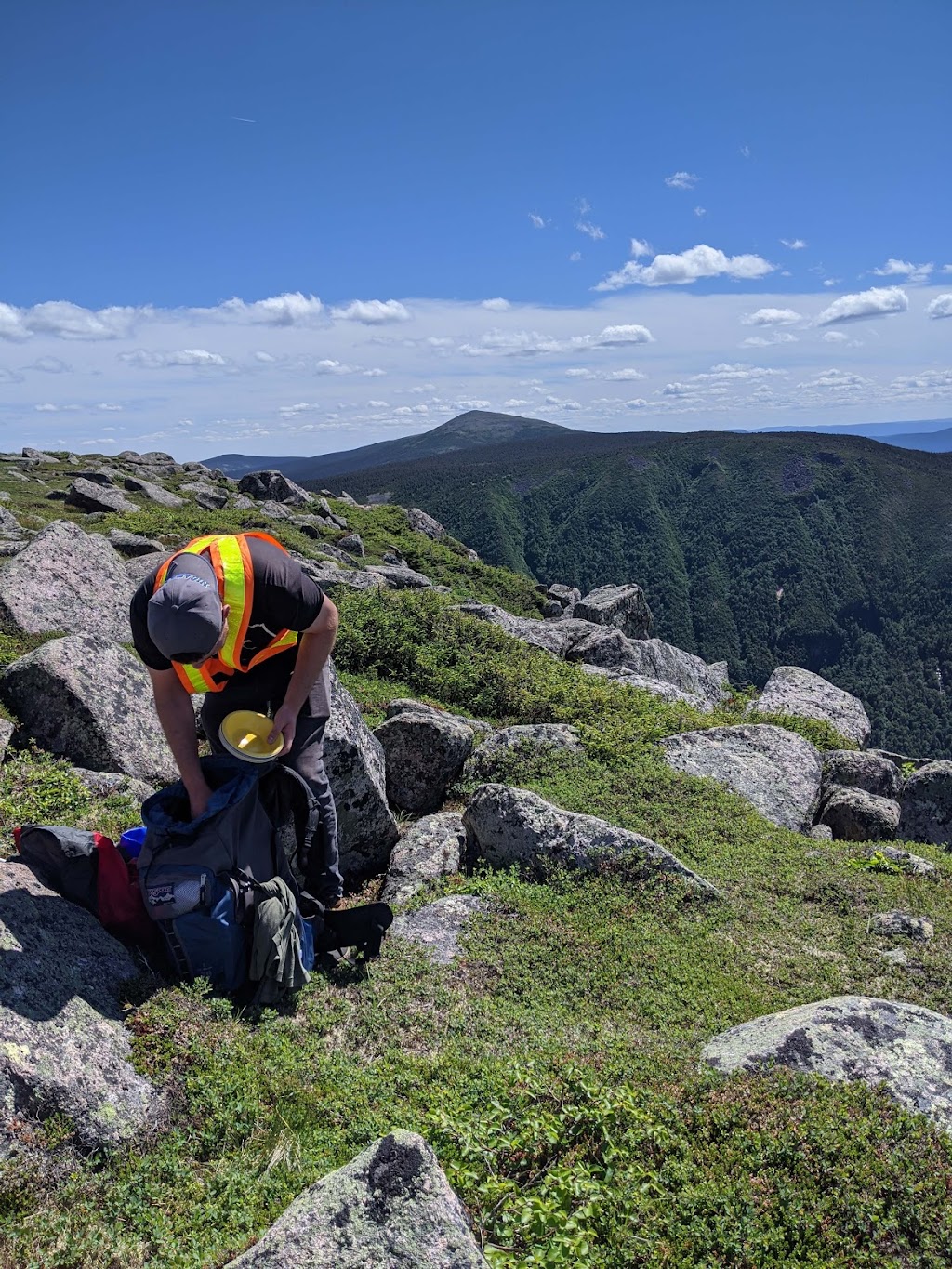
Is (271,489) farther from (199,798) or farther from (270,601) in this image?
(199,798)

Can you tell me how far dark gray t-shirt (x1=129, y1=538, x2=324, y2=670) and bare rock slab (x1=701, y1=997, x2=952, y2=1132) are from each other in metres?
4.66

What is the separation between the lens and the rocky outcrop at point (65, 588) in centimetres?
1293

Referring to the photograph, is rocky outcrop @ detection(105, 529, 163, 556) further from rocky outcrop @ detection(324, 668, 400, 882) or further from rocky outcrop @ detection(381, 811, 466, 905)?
rocky outcrop @ detection(381, 811, 466, 905)

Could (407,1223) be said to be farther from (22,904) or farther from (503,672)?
(503,672)

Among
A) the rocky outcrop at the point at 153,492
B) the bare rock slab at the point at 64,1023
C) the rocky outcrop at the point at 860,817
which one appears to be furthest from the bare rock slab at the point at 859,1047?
the rocky outcrop at the point at 153,492

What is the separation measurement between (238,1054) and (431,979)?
2.02 meters

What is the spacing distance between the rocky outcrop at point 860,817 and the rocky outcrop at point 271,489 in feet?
152

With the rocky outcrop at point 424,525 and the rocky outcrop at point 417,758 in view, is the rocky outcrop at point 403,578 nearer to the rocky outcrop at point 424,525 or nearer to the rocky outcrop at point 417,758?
the rocky outcrop at point 417,758

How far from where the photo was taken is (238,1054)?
562cm

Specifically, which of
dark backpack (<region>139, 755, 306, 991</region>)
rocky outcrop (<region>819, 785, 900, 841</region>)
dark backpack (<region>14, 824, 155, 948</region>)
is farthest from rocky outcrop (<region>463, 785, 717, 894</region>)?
rocky outcrop (<region>819, 785, 900, 841</region>)

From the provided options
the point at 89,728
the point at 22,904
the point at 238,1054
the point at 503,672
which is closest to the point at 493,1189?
the point at 238,1054

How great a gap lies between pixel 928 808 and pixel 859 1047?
8.47 meters

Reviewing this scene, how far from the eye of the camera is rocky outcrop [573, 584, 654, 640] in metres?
32.5

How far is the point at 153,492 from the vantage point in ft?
139
